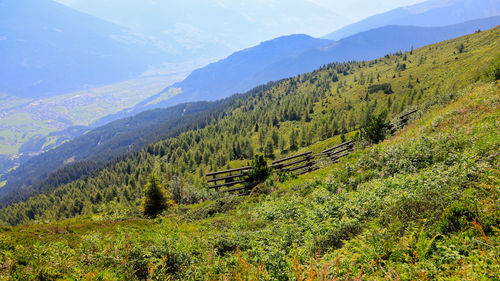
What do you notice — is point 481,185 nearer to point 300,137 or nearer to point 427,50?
point 300,137

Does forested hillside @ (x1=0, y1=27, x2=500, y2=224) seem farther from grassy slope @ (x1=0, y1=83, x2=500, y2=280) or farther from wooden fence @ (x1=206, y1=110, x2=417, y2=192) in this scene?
grassy slope @ (x1=0, y1=83, x2=500, y2=280)

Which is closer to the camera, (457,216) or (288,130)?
(457,216)

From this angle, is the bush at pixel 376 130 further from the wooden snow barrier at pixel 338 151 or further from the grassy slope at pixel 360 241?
the grassy slope at pixel 360 241

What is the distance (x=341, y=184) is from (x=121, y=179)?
152194 millimetres

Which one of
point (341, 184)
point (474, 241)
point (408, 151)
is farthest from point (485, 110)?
point (474, 241)

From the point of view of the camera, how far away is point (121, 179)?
13262cm

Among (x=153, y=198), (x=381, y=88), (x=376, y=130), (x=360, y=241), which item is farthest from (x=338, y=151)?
(x=381, y=88)

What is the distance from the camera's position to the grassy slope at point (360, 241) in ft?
13.3

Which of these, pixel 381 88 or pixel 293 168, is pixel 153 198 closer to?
pixel 293 168

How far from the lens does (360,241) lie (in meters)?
4.76

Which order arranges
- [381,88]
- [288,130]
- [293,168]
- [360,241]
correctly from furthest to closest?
[288,130] < [381,88] < [293,168] < [360,241]

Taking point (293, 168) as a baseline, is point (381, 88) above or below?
above

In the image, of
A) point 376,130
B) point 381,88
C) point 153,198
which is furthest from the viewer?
point 381,88

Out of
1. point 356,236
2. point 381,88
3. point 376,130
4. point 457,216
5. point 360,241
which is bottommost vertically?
point 376,130
